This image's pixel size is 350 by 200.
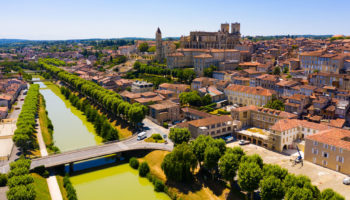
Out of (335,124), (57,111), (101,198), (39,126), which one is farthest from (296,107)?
(57,111)

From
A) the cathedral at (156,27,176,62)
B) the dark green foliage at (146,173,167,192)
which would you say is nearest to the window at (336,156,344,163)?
the dark green foliage at (146,173,167,192)

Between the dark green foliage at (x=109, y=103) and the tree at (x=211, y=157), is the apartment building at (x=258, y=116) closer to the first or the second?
the tree at (x=211, y=157)

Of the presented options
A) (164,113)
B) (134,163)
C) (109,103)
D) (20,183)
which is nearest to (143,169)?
(134,163)

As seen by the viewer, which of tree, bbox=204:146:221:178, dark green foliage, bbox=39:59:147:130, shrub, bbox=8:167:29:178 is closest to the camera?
shrub, bbox=8:167:29:178

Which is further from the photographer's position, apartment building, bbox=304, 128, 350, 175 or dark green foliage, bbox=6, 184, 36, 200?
apartment building, bbox=304, 128, 350, 175

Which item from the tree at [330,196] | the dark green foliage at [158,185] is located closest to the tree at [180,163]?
the dark green foliage at [158,185]

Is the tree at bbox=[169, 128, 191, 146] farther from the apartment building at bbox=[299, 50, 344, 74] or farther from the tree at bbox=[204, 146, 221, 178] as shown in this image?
the apartment building at bbox=[299, 50, 344, 74]

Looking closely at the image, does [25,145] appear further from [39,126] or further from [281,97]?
[281,97]
